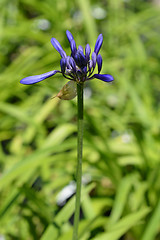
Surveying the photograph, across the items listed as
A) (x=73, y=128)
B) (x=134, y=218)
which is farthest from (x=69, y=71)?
(x=73, y=128)

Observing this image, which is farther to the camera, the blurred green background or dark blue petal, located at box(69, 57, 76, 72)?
the blurred green background

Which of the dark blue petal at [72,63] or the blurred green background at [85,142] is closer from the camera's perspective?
the dark blue petal at [72,63]

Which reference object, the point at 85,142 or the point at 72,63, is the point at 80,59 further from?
the point at 85,142

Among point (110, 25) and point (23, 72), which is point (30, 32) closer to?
point (23, 72)

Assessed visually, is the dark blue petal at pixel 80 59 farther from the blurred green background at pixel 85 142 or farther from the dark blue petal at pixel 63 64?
the blurred green background at pixel 85 142

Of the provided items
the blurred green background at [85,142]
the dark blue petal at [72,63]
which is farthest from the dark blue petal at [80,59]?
the blurred green background at [85,142]

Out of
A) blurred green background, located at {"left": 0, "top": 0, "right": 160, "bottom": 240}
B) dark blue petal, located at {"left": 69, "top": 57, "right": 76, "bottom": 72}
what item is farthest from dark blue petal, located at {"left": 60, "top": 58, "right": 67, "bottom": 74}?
blurred green background, located at {"left": 0, "top": 0, "right": 160, "bottom": 240}

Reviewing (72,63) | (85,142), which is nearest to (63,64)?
(72,63)

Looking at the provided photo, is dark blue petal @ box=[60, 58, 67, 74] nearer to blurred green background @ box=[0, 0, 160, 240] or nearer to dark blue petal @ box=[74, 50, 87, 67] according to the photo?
dark blue petal @ box=[74, 50, 87, 67]

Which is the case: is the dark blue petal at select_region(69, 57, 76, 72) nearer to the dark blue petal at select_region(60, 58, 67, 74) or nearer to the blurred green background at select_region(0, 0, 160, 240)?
the dark blue petal at select_region(60, 58, 67, 74)
